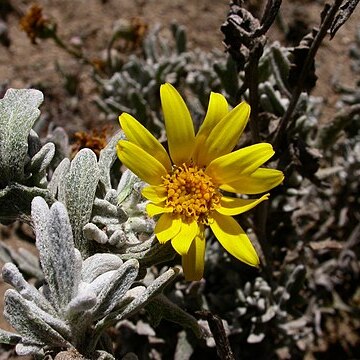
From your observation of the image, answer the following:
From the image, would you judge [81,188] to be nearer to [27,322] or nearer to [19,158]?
[19,158]

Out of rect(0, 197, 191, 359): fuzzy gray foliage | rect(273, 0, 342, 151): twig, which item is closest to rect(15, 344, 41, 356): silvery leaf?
rect(0, 197, 191, 359): fuzzy gray foliage

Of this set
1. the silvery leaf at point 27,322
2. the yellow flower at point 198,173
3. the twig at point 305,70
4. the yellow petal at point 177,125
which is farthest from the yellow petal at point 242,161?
the silvery leaf at point 27,322

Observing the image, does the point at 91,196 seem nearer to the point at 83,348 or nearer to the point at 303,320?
the point at 83,348

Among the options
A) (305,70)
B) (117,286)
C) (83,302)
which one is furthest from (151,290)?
(305,70)

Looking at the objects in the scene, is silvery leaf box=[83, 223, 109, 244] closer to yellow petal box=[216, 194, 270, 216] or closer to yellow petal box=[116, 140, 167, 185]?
yellow petal box=[116, 140, 167, 185]

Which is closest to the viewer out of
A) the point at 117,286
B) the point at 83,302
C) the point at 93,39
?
the point at 83,302
